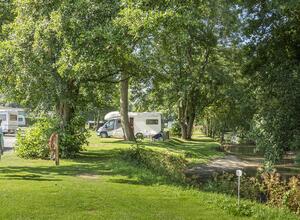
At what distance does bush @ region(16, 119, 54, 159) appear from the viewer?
782 inches

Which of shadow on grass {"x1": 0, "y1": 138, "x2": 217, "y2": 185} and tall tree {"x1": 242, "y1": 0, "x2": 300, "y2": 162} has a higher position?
tall tree {"x1": 242, "y1": 0, "x2": 300, "y2": 162}

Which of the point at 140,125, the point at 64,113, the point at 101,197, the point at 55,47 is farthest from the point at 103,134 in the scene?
the point at 101,197

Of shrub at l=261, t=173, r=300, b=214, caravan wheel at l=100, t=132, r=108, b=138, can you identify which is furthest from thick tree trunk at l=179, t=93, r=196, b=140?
shrub at l=261, t=173, r=300, b=214

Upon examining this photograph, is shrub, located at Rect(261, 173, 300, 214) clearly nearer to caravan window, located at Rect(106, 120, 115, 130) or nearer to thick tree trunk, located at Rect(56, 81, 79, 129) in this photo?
thick tree trunk, located at Rect(56, 81, 79, 129)

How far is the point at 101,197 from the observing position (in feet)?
34.5

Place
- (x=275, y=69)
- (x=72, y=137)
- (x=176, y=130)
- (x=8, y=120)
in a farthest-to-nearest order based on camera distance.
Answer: (x=176, y=130), (x=8, y=120), (x=72, y=137), (x=275, y=69)

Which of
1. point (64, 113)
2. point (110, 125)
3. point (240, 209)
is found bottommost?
point (240, 209)

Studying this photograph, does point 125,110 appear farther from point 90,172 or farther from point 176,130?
point 176,130

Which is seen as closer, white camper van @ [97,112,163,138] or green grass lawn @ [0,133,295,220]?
green grass lawn @ [0,133,295,220]

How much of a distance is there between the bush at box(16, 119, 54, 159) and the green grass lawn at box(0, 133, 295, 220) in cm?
443

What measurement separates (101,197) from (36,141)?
10.5 meters

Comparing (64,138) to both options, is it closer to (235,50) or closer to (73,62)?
(73,62)

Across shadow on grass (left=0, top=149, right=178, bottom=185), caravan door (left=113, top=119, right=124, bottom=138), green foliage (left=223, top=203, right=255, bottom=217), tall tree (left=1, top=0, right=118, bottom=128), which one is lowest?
green foliage (left=223, top=203, right=255, bottom=217)

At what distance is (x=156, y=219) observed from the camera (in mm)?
8727
